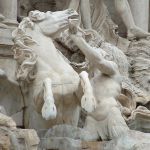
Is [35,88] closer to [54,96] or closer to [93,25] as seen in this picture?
[54,96]

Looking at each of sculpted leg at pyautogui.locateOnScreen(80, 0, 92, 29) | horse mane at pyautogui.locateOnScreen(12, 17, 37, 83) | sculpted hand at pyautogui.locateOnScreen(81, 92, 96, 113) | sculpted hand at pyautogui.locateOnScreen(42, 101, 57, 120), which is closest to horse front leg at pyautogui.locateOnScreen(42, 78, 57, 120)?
sculpted hand at pyautogui.locateOnScreen(42, 101, 57, 120)

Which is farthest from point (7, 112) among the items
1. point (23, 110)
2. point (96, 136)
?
point (96, 136)

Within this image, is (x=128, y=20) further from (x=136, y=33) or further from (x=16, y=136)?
(x=16, y=136)

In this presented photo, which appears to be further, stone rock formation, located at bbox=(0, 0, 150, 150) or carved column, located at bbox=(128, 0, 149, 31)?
carved column, located at bbox=(128, 0, 149, 31)

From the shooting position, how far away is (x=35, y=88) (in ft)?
27.1

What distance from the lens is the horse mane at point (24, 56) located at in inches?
324

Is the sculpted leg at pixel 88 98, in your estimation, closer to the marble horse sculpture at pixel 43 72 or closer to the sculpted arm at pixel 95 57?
the marble horse sculpture at pixel 43 72

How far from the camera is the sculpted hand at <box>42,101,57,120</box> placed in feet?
24.6

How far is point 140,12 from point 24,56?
6.81 m

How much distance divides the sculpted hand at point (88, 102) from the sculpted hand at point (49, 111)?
0.38m

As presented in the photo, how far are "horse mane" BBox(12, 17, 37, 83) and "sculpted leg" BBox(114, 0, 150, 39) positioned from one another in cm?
593

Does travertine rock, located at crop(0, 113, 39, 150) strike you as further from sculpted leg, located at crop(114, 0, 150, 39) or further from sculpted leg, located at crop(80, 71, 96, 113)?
sculpted leg, located at crop(114, 0, 150, 39)

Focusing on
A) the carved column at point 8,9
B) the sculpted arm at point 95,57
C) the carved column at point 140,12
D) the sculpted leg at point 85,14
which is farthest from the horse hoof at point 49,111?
the carved column at point 140,12

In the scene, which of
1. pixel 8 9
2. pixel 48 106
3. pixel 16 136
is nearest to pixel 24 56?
pixel 48 106
